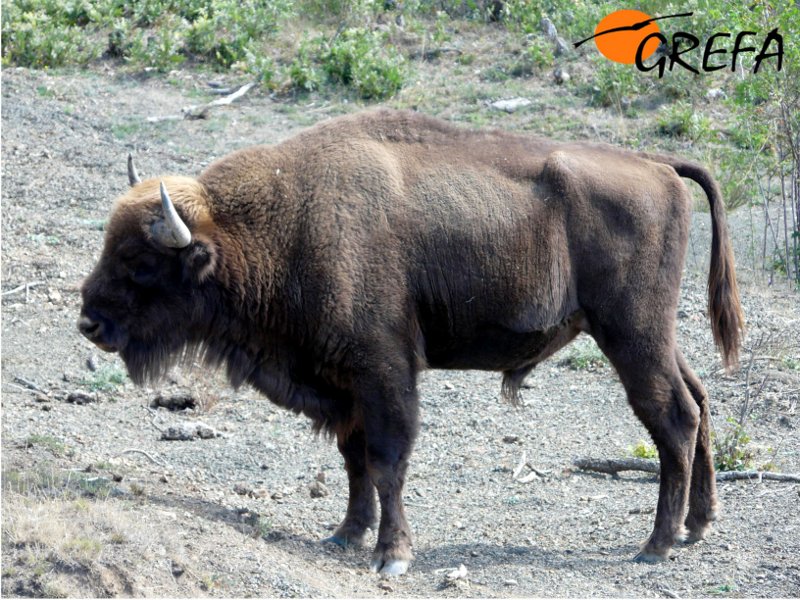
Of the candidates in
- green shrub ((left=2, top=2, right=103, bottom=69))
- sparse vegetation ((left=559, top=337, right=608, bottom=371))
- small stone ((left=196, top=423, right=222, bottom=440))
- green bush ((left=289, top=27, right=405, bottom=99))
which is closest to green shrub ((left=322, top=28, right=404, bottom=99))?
green bush ((left=289, top=27, right=405, bottom=99))

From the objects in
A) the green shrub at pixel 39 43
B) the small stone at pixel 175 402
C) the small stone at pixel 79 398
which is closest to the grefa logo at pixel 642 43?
the green shrub at pixel 39 43

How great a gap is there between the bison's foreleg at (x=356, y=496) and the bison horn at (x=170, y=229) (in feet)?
4.85

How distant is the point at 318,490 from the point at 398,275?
194 centimetres

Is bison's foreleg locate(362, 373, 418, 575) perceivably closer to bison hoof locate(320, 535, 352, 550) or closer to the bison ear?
bison hoof locate(320, 535, 352, 550)

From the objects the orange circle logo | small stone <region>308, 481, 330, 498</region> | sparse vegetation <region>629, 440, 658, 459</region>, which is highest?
the orange circle logo

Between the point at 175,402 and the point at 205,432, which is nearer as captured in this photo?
the point at 205,432

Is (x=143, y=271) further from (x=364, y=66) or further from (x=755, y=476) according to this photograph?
(x=364, y=66)

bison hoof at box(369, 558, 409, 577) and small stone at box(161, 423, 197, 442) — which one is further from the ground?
bison hoof at box(369, 558, 409, 577)

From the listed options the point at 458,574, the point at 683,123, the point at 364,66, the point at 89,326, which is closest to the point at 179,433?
the point at 89,326

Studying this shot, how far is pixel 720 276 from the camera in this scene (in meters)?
6.93

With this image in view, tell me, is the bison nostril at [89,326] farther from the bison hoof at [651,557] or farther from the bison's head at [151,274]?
the bison hoof at [651,557]

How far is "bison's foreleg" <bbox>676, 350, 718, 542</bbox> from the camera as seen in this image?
6.63 m

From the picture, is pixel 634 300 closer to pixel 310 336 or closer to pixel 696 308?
pixel 310 336

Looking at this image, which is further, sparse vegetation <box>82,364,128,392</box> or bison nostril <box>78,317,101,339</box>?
sparse vegetation <box>82,364,128,392</box>
